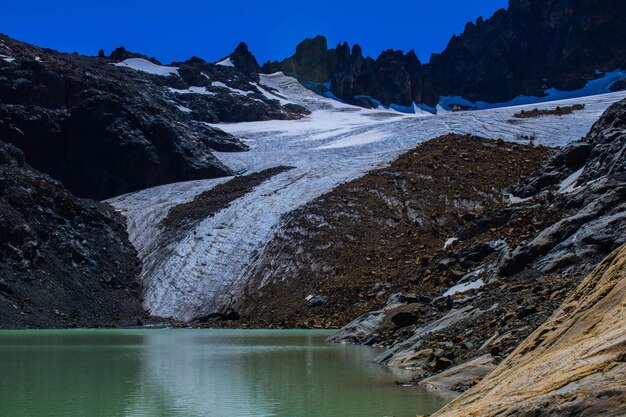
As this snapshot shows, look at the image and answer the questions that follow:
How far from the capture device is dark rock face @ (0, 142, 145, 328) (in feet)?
153

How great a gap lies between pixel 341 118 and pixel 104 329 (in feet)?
302

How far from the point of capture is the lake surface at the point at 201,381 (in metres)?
15.0

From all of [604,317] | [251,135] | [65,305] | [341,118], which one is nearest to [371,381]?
[604,317]

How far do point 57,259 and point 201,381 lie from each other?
119 feet

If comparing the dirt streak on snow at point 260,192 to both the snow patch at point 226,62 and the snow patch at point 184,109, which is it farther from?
the snow patch at point 226,62

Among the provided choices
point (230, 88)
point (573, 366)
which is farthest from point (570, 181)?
point (230, 88)

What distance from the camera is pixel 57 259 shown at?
172ft

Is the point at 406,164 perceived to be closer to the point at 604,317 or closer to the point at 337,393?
the point at 337,393

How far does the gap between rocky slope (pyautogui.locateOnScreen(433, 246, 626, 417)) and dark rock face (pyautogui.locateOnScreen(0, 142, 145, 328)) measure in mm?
38873

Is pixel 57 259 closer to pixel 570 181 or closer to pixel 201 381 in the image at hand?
pixel 570 181

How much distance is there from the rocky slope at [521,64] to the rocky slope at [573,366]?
562 feet

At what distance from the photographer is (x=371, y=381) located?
1870 cm

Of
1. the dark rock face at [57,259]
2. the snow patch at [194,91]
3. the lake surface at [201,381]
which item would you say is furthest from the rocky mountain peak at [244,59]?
the lake surface at [201,381]

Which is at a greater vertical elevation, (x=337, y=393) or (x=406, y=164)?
(x=406, y=164)
